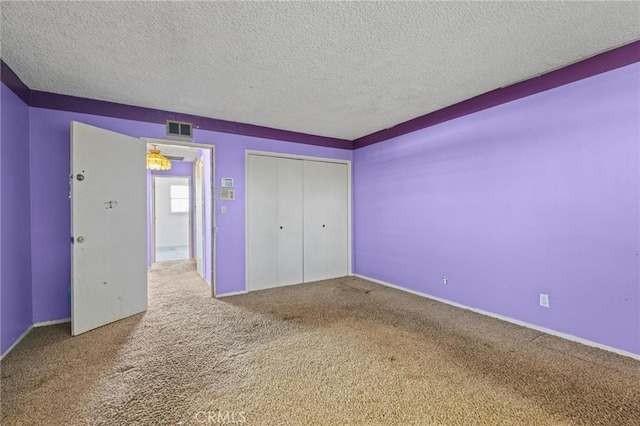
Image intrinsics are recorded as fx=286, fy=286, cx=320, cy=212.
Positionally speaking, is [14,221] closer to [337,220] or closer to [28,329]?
[28,329]

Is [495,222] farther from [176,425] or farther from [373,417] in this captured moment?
[176,425]

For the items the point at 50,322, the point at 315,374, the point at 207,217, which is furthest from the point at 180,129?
the point at 315,374

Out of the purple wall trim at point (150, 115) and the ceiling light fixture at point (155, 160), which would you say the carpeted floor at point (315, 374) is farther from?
the ceiling light fixture at point (155, 160)

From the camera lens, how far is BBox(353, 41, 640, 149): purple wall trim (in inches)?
90.9

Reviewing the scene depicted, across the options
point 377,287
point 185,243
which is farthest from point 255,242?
point 185,243

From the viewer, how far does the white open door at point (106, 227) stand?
2.81m

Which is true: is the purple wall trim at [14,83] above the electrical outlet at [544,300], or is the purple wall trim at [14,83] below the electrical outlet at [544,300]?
above

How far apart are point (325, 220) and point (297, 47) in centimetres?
314

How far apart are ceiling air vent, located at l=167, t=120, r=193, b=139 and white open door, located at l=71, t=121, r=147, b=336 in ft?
1.33

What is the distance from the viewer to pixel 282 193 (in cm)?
459

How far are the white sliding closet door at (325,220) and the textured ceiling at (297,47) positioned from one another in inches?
68.4

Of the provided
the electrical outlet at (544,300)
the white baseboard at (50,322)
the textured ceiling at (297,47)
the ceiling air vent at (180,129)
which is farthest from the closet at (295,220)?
the electrical outlet at (544,300)

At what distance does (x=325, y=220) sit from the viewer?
5.02 metres

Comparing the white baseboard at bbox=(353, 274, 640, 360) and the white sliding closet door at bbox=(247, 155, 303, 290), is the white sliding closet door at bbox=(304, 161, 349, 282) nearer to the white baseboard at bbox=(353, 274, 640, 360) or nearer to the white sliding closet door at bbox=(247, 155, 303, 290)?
the white sliding closet door at bbox=(247, 155, 303, 290)
